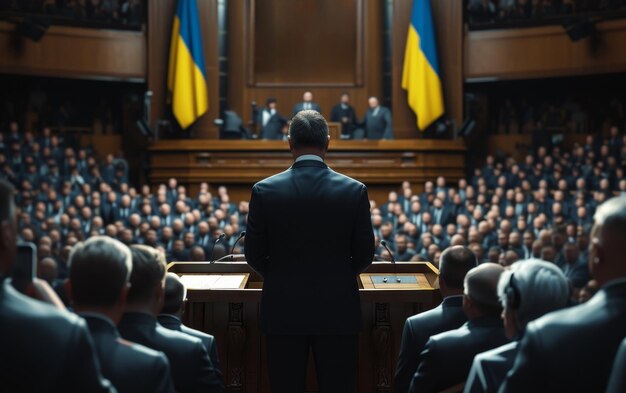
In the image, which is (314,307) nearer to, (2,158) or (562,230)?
(562,230)

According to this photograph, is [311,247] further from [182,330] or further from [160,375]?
[160,375]

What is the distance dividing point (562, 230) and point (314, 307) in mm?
8684

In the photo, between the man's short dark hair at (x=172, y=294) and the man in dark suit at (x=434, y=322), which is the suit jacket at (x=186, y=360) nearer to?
the man's short dark hair at (x=172, y=294)

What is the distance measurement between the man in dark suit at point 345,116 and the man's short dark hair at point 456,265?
13.7 meters

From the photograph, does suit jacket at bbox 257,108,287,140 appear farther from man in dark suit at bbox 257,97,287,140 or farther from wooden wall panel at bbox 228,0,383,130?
wooden wall panel at bbox 228,0,383,130

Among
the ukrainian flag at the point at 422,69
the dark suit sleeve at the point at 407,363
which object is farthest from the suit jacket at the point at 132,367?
the ukrainian flag at the point at 422,69

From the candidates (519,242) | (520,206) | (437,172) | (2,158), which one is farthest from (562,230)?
(2,158)

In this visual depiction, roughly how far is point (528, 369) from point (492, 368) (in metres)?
0.57

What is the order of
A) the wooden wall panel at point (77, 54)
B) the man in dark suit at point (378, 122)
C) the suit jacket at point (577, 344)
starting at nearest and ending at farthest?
the suit jacket at point (577, 344)
the man in dark suit at point (378, 122)
the wooden wall panel at point (77, 54)

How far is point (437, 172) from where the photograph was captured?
16891mm

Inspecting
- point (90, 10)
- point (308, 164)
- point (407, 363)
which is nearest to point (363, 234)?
point (308, 164)

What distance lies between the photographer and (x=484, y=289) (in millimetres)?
3002

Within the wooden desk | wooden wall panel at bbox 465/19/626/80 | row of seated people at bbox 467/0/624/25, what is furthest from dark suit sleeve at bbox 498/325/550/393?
row of seated people at bbox 467/0/624/25

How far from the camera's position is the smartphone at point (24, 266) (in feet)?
7.13
